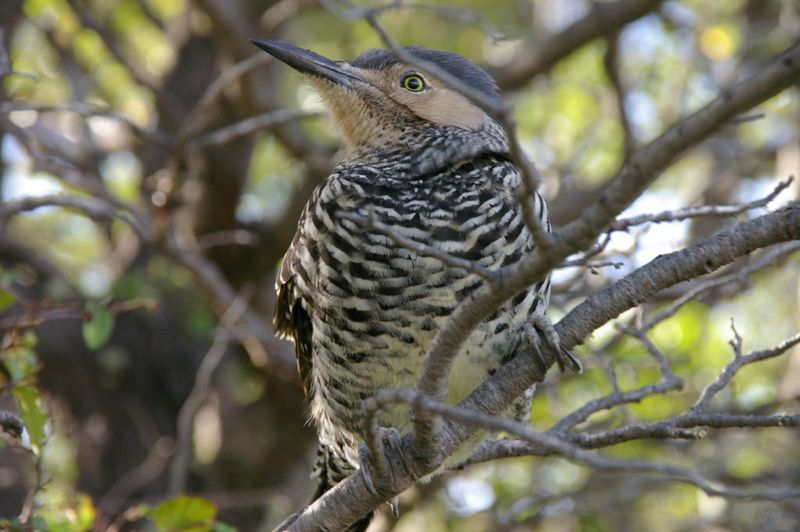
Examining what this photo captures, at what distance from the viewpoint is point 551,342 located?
8.67ft

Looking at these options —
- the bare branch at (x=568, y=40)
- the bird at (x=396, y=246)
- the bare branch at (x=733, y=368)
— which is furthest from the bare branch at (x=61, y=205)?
the bare branch at (x=733, y=368)

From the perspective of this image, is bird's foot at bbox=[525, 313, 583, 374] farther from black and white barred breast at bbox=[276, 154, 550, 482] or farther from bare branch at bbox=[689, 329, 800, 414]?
bare branch at bbox=[689, 329, 800, 414]

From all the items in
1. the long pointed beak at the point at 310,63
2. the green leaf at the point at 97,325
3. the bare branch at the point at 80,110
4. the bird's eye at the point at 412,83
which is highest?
the bare branch at the point at 80,110

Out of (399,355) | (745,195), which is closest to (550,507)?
(399,355)

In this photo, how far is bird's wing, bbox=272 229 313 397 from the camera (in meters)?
3.49

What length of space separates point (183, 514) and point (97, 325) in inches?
34.1

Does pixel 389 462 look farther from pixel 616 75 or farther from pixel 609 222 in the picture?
pixel 616 75

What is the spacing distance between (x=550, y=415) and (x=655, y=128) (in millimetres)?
2104

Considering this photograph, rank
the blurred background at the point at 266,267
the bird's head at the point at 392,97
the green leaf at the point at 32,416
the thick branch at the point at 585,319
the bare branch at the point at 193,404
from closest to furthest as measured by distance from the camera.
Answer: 1. the thick branch at the point at 585,319
2. the green leaf at the point at 32,416
3. the bird's head at the point at 392,97
4. the bare branch at the point at 193,404
5. the blurred background at the point at 266,267

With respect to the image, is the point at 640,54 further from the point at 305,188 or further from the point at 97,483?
the point at 97,483

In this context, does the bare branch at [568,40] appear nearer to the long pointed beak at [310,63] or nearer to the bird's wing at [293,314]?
the long pointed beak at [310,63]

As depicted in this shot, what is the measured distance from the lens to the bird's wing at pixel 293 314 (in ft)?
11.5

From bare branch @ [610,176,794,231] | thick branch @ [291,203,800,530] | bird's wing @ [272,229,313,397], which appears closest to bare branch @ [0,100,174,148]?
bird's wing @ [272,229,313,397]

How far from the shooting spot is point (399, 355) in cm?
309
